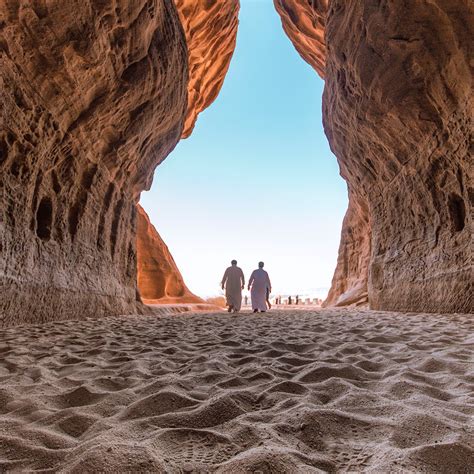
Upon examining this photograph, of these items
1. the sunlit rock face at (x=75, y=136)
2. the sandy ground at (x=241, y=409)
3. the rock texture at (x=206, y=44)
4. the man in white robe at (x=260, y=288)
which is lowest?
the sandy ground at (x=241, y=409)

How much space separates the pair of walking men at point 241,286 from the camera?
9.88 m

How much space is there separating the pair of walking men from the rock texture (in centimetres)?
919

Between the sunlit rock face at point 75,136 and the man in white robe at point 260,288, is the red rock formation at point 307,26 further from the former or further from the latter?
the man in white robe at point 260,288

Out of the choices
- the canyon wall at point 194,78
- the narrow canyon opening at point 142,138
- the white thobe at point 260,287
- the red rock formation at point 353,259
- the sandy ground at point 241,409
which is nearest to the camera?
the sandy ground at point 241,409

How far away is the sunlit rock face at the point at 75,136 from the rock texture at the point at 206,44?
4630 mm

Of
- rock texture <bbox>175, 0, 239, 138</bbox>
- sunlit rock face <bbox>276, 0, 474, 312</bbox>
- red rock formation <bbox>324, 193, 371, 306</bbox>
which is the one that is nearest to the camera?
sunlit rock face <bbox>276, 0, 474, 312</bbox>

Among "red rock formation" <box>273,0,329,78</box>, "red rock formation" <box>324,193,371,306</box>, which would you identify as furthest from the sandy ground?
"red rock formation" <box>273,0,329,78</box>

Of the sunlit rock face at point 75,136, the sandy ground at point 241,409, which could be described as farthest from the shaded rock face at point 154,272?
the sandy ground at point 241,409

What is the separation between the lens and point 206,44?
1470 cm

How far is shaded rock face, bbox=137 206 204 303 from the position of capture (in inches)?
738

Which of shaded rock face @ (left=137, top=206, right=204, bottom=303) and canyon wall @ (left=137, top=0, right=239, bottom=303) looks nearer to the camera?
canyon wall @ (left=137, top=0, right=239, bottom=303)

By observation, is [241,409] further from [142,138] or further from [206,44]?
[206,44]

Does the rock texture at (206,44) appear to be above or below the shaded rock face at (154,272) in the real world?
above

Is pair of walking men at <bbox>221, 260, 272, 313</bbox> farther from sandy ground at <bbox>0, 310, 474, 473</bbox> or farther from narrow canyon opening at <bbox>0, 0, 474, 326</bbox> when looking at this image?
sandy ground at <bbox>0, 310, 474, 473</bbox>
